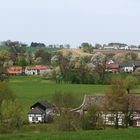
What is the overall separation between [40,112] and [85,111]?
12388 millimetres

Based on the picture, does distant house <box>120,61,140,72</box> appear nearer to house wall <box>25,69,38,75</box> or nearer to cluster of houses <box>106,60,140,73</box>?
cluster of houses <box>106,60,140,73</box>

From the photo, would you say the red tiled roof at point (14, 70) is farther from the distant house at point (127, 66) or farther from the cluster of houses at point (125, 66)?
the distant house at point (127, 66)

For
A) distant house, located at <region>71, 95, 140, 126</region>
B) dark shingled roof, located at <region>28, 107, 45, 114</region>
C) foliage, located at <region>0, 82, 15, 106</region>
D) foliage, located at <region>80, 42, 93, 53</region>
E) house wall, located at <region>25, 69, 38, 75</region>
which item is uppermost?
foliage, located at <region>80, 42, 93, 53</region>

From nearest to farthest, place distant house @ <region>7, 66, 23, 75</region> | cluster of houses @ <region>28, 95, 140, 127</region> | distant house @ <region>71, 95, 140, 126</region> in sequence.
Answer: distant house @ <region>71, 95, 140, 126</region>
cluster of houses @ <region>28, 95, 140, 127</region>
distant house @ <region>7, 66, 23, 75</region>

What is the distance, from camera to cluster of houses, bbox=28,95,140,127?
33.9 m

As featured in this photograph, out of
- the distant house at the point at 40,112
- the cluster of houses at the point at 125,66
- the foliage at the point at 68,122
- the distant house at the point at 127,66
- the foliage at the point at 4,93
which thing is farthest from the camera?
the distant house at the point at 127,66

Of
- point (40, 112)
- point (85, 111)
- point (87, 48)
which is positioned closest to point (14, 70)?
point (40, 112)

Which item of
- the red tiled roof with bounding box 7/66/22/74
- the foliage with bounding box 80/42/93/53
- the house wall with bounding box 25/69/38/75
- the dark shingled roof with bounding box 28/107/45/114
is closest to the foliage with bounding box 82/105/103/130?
the dark shingled roof with bounding box 28/107/45/114

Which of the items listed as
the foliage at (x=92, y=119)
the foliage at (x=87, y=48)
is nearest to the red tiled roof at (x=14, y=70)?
the foliage at (x=92, y=119)

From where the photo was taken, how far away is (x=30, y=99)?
5716cm

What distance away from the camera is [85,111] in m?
35.8

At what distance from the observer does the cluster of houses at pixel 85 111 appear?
3391cm

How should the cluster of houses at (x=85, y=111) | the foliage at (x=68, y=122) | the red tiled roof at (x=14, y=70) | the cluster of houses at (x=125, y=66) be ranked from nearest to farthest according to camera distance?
the foliage at (x=68, y=122) → the cluster of houses at (x=85, y=111) → the red tiled roof at (x=14, y=70) → the cluster of houses at (x=125, y=66)

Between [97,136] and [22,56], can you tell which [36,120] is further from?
[22,56]
